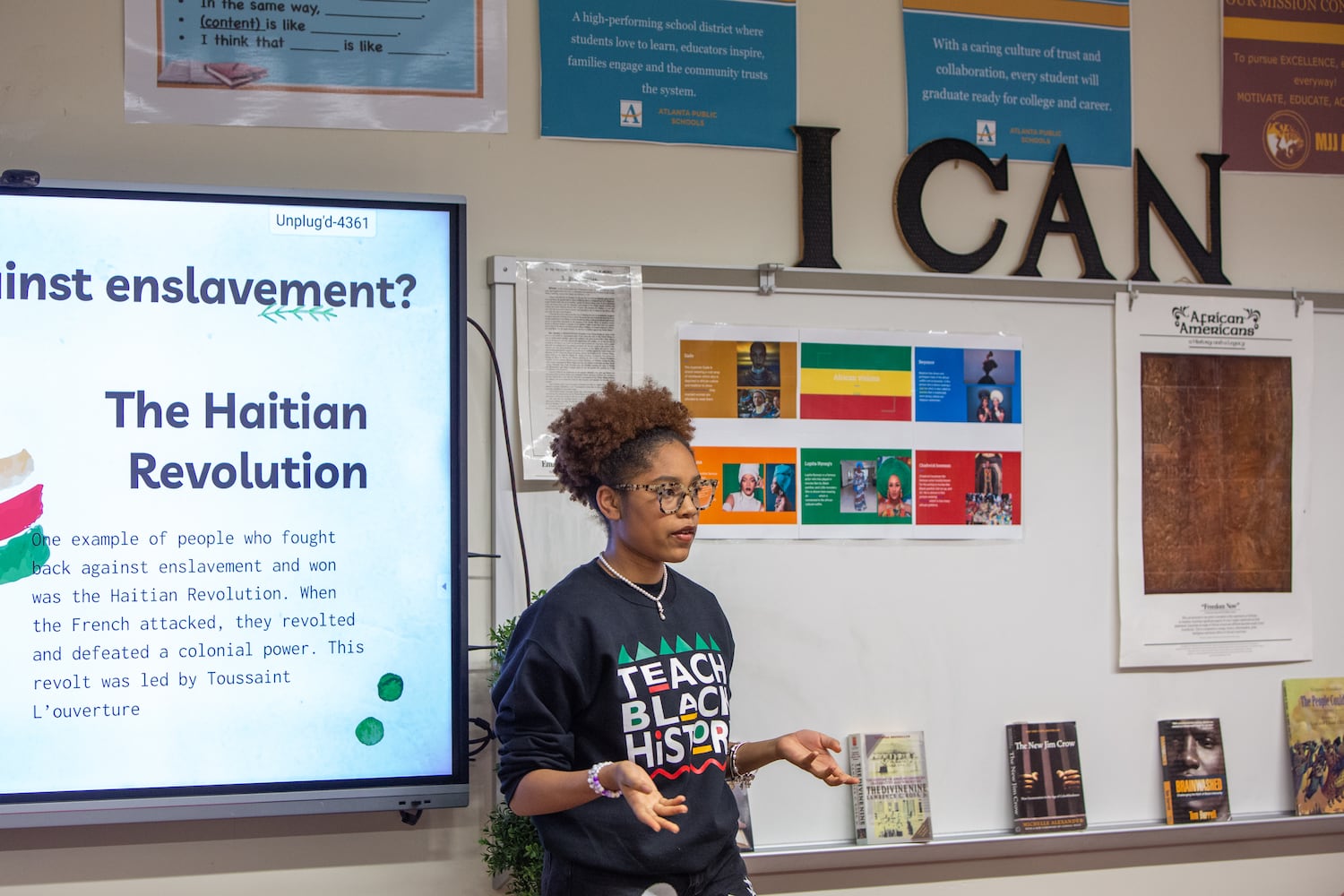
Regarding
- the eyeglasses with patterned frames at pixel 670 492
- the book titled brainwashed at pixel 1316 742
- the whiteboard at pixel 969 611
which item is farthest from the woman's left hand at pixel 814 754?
the book titled brainwashed at pixel 1316 742

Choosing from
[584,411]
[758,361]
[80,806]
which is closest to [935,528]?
[758,361]

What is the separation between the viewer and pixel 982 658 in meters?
2.62

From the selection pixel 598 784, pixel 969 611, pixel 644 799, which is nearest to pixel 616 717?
pixel 598 784

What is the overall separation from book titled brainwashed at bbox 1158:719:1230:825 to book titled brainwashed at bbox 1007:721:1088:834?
0.22 metres

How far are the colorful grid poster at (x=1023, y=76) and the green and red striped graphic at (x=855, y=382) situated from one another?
50cm

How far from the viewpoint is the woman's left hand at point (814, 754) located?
1.81m

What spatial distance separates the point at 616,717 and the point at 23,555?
1182 mm

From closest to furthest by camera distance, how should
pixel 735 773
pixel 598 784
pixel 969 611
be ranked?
1. pixel 598 784
2. pixel 735 773
3. pixel 969 611

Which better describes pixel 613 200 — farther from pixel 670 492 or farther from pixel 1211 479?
pixel 1211 479

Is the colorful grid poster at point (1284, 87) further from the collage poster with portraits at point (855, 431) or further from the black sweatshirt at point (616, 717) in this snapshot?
the black sweatshirt at point (616, 717)

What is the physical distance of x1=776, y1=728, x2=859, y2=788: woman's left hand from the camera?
5.93 feet

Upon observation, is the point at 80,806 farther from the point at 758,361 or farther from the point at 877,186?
the point at 877,186

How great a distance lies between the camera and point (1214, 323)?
277cm

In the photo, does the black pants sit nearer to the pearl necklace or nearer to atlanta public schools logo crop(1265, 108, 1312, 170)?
the pearl necklace
